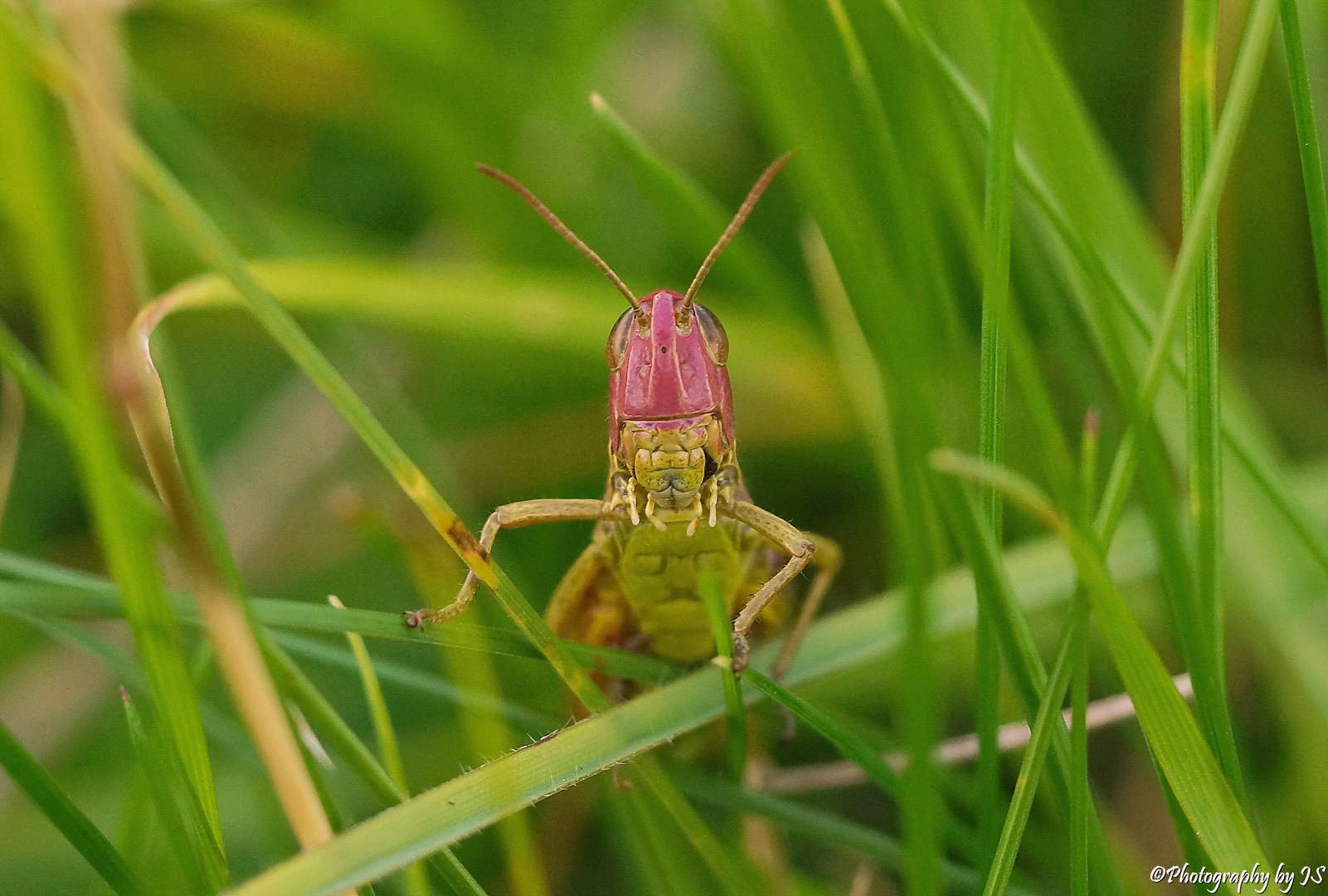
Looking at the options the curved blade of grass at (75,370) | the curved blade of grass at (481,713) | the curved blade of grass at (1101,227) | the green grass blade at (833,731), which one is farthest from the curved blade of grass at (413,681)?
the curved blade of grass at (1101,227)

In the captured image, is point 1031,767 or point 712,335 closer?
point 1031,767

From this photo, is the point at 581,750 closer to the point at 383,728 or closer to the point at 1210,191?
the point at 383,728

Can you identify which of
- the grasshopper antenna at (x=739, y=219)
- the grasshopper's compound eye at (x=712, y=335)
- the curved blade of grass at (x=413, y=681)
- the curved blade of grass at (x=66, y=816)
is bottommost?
the curved blade of grass at (x=66, y=816)

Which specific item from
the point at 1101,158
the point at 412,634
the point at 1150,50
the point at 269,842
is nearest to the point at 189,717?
the point at 412,634

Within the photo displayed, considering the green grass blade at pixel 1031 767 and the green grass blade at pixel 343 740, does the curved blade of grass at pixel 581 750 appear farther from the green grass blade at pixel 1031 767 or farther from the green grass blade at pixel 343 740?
the green grass blade at pixel 1031 767

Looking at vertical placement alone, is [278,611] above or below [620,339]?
below

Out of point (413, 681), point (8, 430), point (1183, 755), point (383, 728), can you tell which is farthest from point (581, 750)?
point (8, 430)

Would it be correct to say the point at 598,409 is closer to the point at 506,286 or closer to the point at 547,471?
the point at 547,471
